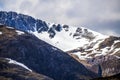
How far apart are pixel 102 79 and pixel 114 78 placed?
158 inches

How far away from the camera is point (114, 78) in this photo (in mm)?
97812

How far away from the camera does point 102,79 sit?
10081 centimetres
